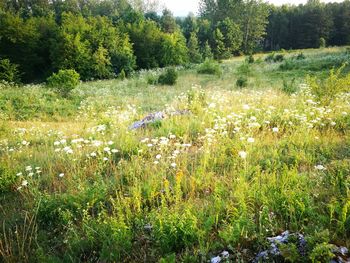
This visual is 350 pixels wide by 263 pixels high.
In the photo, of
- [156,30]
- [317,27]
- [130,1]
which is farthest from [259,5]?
[130,1]

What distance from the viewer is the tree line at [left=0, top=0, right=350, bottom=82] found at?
34125mm

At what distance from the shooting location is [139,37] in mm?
39625

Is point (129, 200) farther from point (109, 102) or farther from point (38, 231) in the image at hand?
point (109, 102)

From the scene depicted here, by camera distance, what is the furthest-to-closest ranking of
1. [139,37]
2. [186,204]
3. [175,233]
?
[139,37] < [186,204] < [175,233]

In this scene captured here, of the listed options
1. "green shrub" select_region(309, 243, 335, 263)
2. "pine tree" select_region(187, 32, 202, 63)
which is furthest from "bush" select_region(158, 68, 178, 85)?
"green shrub" select_region(309, 243, 335, 263)

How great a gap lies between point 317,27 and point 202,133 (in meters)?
53.2

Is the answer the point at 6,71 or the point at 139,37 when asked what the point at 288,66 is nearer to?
the point at 139,37

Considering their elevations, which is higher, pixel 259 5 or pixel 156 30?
pixel 259 5

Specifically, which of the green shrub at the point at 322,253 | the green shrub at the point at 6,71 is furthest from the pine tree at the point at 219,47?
the green shrub at the point at 322,253

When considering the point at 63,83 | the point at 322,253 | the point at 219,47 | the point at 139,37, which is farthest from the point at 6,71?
the point at 322,253

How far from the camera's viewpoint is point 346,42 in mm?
49969

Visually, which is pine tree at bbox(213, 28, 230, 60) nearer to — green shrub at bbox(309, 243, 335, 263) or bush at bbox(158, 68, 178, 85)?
bush at bbox(158, 68, 178, 85)

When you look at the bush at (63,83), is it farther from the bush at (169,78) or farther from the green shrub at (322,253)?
the green shrub at (322,253)

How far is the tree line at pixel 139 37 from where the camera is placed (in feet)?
112
